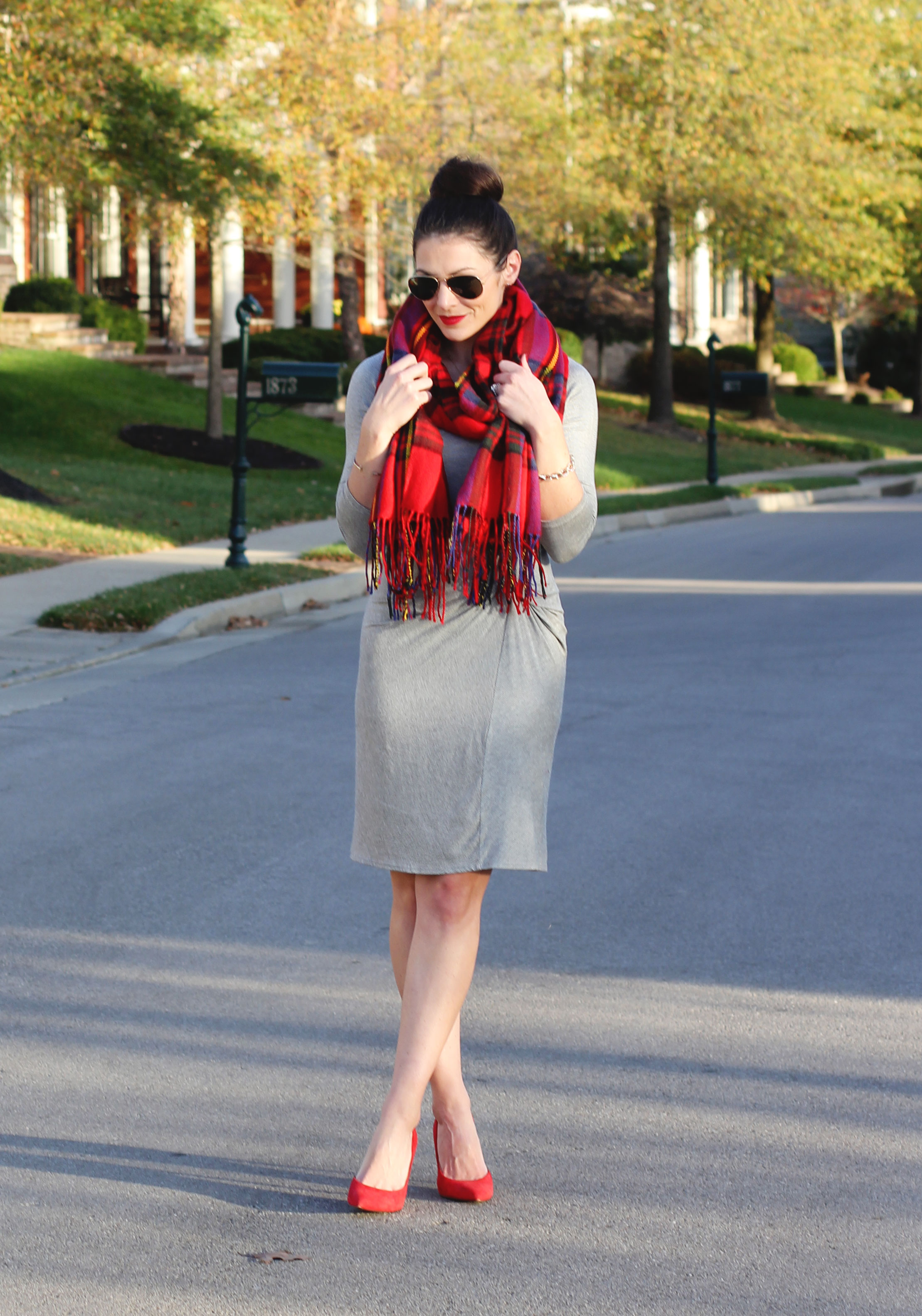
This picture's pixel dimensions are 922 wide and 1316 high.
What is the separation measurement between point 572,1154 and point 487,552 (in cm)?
146

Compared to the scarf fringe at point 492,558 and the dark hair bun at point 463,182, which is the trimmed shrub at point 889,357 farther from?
the scarf fringe at point 492,558

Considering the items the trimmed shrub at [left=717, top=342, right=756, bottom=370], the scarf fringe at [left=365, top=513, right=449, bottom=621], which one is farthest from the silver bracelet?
the trimmed shrub at [left=717, top=342, right=756, bottom=370]

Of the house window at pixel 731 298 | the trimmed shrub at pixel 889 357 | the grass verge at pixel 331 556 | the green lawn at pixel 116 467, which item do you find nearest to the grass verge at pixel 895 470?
the green lawn at pixel 116 467

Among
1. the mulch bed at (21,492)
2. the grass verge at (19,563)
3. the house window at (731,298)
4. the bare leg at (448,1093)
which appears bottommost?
the bare leg at (448,1093)

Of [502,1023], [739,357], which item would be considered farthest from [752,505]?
[739,357]

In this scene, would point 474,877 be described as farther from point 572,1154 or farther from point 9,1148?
point 9,1148

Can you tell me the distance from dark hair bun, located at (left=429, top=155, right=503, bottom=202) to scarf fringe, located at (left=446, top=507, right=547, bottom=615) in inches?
25.9

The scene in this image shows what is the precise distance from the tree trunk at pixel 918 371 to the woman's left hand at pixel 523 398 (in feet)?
141

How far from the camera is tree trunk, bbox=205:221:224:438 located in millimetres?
22141

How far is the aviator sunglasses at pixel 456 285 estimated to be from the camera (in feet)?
10.8

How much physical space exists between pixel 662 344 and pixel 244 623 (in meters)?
23.0

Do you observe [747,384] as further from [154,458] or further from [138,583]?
[138,583]

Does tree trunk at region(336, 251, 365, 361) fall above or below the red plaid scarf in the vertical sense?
above

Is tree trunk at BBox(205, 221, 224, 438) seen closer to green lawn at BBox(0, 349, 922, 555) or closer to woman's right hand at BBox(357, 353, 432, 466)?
green lawn at BBox(0, 349, 922, 555)
